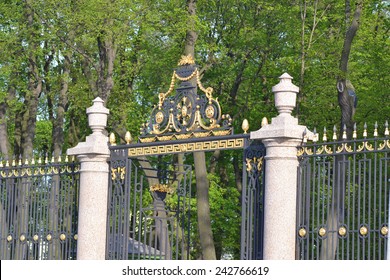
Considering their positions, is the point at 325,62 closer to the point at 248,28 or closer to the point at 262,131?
A: the point at 248,28

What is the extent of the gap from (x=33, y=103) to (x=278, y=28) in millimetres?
6822

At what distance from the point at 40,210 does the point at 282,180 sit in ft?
15.3

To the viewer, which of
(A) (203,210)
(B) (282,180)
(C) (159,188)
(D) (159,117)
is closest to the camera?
(B) (282,180)

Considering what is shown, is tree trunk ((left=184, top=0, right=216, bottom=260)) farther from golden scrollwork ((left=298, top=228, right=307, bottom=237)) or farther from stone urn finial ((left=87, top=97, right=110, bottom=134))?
golden scrollwork ((left=298, top=228, right=307, bottom=237))

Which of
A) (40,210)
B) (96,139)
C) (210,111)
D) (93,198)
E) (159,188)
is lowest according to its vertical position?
(40,210)

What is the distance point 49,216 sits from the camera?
16.7m

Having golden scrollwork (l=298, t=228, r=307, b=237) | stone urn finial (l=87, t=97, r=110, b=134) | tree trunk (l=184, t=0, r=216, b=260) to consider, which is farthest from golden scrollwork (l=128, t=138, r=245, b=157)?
tree trunk (l=184, t=0, r=216, b=260)

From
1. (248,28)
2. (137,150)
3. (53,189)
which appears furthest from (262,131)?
(248,28)

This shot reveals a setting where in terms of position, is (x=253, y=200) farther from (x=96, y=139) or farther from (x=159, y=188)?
(x=96, y=139)

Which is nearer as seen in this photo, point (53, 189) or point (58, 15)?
point (53, 189)

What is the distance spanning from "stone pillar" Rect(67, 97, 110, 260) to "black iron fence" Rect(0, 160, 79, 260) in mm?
450

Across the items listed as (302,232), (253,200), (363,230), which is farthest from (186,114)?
(363,230)

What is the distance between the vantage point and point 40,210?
16.3 m

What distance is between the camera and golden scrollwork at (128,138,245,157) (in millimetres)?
14094
